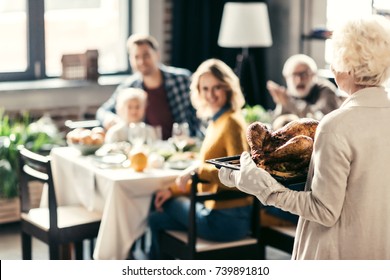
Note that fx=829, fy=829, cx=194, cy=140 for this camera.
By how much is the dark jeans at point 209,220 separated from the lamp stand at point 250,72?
275 centimetres

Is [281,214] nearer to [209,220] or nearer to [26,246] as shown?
[209,220]

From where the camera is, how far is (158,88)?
5203 mm

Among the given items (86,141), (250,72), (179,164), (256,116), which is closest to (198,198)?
(179,164)

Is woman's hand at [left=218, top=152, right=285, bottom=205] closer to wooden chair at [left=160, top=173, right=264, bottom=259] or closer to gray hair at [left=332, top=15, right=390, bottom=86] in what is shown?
gray hair at [left=332, top=15, right=390, bottom=86]

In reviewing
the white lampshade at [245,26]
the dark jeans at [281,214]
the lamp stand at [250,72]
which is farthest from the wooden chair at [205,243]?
the lamp stand at [250,72]

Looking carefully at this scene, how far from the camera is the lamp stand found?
6.60m

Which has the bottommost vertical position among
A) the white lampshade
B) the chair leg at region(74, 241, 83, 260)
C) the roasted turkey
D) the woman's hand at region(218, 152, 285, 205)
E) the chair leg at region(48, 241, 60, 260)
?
the chair leg at region(74, 241, 83, 260)

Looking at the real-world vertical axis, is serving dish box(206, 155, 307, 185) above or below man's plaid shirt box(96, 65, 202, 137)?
above

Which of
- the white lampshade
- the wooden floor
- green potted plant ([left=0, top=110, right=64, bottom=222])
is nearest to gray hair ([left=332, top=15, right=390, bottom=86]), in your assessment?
the wooden floor

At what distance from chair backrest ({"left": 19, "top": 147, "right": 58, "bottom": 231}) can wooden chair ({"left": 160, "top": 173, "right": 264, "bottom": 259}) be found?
0.53 meters

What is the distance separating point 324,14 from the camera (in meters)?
6.52

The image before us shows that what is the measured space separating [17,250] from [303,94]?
2.03 m
